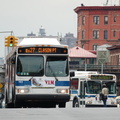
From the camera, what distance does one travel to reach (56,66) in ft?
93.0

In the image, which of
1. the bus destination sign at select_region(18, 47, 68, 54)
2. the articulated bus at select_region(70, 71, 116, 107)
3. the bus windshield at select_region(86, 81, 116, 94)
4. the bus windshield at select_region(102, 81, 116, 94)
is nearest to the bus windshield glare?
the bus destination sign at select_region(18, 47, 68, 54)

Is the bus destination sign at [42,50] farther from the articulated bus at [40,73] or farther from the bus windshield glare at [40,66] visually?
the bus windshield glare at [40,66]

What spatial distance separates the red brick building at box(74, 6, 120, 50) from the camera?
159500 mm

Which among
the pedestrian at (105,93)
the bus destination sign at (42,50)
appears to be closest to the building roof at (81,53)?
the pedestrian at (105,93)

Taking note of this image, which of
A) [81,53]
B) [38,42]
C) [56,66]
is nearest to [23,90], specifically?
[56,66]

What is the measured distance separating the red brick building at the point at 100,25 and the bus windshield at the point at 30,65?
131072 millimetres

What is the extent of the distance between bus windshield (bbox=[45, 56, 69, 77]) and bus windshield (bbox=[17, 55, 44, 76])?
0.26 metres

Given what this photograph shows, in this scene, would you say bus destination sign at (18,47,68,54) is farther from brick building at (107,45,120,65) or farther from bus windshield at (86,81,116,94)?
brick building at (107,45,120,65)

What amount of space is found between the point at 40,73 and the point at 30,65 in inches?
22.1

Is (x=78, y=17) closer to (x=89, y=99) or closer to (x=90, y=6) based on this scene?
(x=90, y=6)

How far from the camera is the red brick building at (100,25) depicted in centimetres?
15950

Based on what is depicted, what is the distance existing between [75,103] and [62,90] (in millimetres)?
12740

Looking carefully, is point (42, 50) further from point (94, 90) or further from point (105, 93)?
point (94, 90)

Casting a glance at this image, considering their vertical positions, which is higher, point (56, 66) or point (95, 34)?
point (95, 34)
